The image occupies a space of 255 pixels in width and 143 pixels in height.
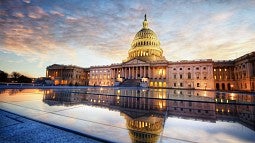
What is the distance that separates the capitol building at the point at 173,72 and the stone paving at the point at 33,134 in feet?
191

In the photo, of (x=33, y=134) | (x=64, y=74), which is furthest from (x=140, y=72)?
(x=33, y=134)

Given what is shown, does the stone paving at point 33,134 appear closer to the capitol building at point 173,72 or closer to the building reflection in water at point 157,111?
the building reflection in water at point 157,111

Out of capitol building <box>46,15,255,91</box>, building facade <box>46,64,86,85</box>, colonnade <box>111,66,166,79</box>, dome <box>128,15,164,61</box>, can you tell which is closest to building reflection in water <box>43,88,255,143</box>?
capitol building <box>46,15,255,91</box>

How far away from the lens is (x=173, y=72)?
72.5m

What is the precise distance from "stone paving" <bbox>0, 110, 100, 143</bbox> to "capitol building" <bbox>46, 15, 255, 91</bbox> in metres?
58.4

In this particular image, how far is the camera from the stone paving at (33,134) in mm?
2871

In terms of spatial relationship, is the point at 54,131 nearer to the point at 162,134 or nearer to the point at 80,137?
the point at 80,137

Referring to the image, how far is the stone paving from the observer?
9.42ft

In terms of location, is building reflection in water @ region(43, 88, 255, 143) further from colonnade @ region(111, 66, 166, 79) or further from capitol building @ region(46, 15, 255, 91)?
colonnade @ region(111, 66, 166, 79)

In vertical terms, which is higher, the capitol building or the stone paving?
the capitol building

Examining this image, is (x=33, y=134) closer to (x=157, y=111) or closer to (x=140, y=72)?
(x=157, y=111)

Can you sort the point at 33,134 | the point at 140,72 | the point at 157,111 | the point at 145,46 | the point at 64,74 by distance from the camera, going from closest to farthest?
the point at 33,134, the point at 157,111, the point at 140,72, the point at 145,46, the point at 64,74

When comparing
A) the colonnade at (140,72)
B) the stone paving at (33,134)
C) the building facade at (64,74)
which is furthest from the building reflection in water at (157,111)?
the building facade at (64,74)

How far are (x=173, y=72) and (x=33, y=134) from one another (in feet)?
241
